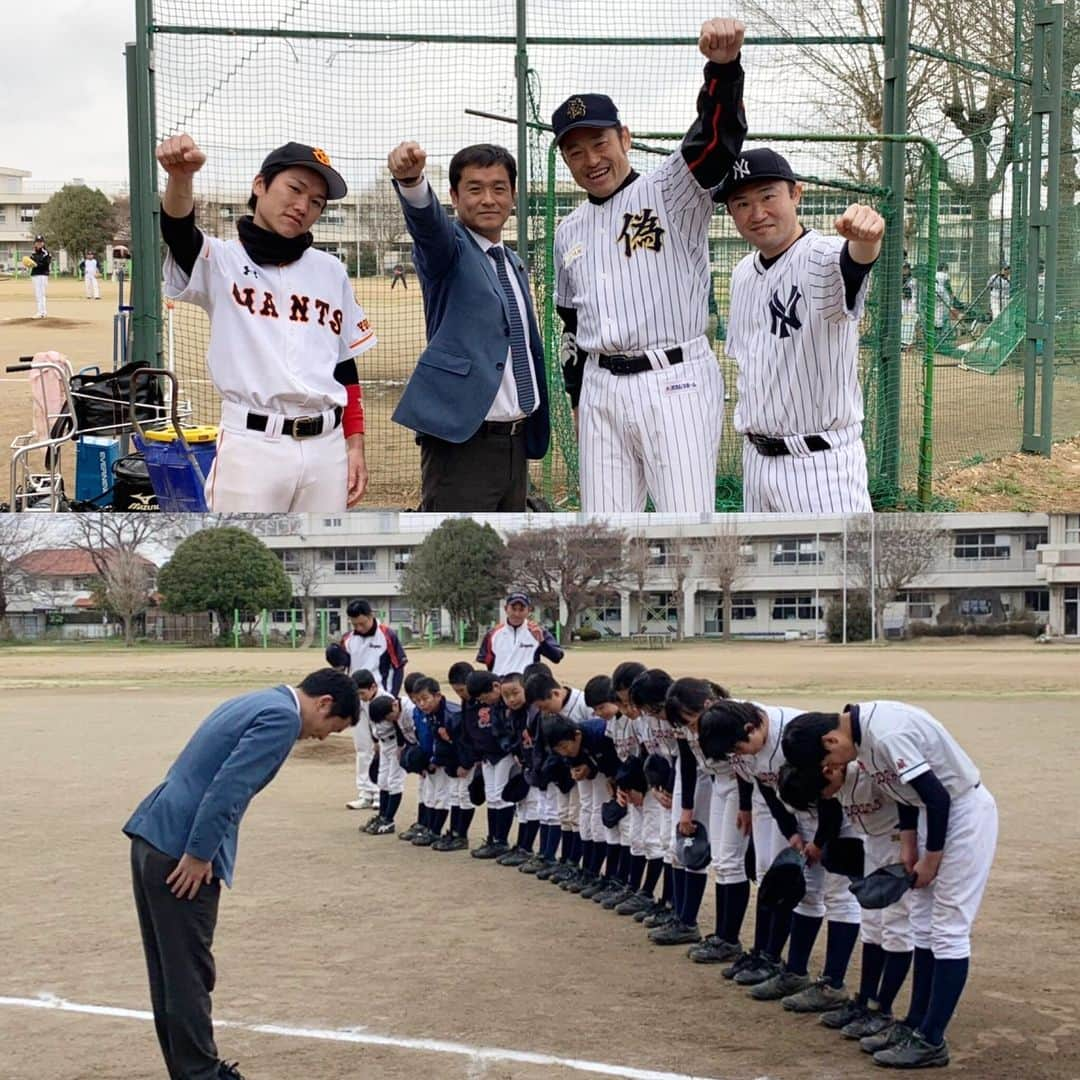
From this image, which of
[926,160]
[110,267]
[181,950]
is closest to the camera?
[181,950]

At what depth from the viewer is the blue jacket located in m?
4.45

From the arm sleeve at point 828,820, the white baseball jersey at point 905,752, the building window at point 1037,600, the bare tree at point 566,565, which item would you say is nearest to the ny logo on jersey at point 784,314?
the white baseball jersey at point 905,752

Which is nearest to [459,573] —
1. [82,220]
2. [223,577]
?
[223,577]

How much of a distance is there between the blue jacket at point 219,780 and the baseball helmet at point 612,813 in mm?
3283

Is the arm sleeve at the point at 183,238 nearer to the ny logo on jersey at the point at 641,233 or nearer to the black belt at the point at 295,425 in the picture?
the black belt at the point at 295,425

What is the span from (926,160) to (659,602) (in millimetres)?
3826

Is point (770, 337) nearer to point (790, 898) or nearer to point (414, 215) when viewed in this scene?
point (414, 215)

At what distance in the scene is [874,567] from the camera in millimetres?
10438

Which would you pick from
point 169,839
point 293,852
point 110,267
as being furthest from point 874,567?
point 110,267

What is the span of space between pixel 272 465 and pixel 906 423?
21.2 feet

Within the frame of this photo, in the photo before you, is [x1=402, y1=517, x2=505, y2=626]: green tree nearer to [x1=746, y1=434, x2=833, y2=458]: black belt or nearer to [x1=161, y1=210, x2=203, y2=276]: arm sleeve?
[x1=746, y1=434, x2=833, y2=458]: black belt

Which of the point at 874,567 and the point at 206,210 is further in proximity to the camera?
the point at 874,567

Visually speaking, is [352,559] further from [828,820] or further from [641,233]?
[641,233]

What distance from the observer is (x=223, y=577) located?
10719mm
